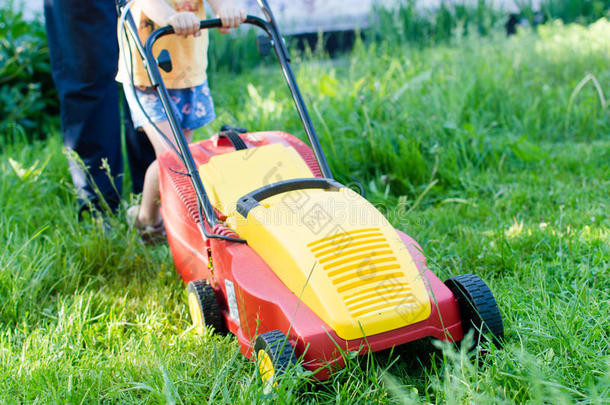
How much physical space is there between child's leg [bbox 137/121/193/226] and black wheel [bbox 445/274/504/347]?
1.21 metres

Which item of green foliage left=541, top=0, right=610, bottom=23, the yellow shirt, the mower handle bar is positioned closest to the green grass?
the mower handle bar

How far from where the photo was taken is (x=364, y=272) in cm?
145

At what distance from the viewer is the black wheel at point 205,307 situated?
1.72 m

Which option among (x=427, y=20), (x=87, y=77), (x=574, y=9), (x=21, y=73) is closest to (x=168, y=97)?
(x=87, y=77)

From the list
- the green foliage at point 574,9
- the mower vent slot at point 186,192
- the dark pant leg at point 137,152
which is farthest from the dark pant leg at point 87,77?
the green foliage at point 574,9

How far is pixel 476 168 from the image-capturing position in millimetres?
2926

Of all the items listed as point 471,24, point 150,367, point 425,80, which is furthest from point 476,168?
point 471,24

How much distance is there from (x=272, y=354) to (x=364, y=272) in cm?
30

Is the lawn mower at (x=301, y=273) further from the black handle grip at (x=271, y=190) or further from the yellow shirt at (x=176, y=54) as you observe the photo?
the yellow shirt at (x=176, y=54)

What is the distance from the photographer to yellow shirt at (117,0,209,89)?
226 cm

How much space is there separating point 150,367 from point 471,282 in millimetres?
865

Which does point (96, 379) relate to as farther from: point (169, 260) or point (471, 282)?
point (471, 282)

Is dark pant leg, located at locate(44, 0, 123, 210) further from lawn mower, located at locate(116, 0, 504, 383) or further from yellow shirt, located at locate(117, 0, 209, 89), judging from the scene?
lawn mower, located at locate(116, 0, 504, 383)

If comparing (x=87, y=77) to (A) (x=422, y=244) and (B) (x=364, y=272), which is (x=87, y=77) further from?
(B) (x=364, y=272)
